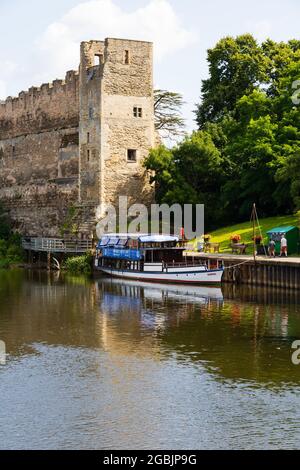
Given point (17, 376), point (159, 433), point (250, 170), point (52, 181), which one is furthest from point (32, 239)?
point (159, 433)

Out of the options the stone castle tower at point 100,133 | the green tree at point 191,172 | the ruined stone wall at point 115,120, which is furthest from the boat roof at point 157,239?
the ruined stone wall at point 115,120

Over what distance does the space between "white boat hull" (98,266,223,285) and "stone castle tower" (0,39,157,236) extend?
318 inches

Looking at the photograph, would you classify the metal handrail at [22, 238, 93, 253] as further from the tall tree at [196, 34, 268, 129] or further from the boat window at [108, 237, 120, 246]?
the tall tree at [196, 34, 268, 129]

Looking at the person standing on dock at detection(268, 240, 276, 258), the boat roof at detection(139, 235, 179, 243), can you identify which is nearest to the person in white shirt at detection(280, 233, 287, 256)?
the person standing on dock at detection(268, 240, 276, 258)

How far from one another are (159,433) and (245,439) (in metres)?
1.87

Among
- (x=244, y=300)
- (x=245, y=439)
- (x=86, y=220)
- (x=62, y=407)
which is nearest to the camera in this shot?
(x=245, y=439)

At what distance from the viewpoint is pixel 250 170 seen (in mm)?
56438

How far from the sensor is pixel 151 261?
51.5m

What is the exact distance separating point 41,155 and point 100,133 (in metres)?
9.73

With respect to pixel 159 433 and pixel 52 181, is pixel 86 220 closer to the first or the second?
pixel 52 181

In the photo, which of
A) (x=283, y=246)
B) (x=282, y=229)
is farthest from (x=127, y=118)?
(x=283, y=246)

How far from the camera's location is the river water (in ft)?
66.6

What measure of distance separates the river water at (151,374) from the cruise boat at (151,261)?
18.7 feet

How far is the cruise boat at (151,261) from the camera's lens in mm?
47344
